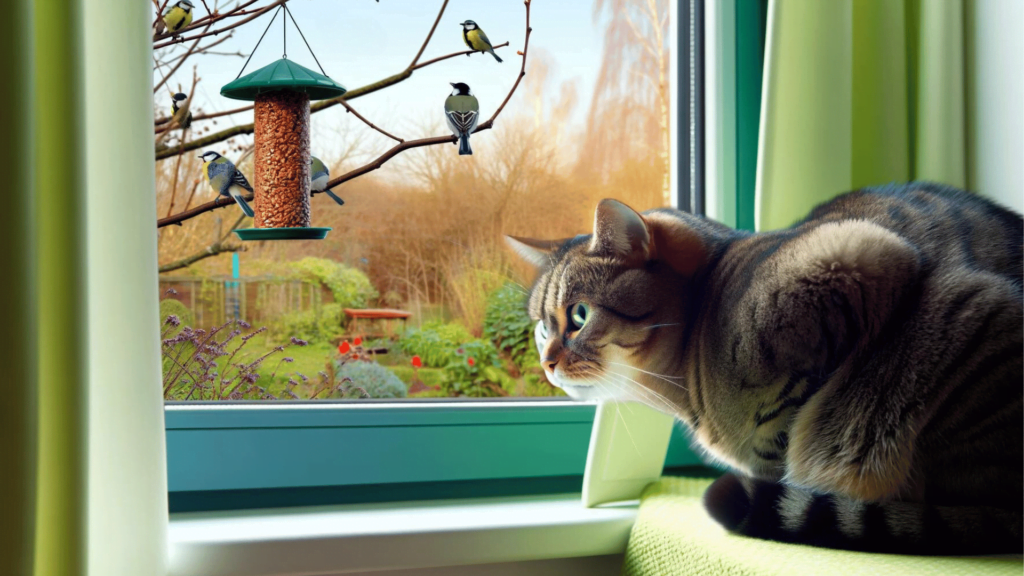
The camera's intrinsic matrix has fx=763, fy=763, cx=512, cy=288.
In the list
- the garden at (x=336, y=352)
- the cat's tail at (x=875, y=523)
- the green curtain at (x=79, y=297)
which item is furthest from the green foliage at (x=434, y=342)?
the cat's tail at (x=875, y=523)

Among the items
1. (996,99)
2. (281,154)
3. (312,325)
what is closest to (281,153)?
(281,154)

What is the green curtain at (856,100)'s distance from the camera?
3.57 feet

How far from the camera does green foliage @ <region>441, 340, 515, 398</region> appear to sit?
4.36 ft

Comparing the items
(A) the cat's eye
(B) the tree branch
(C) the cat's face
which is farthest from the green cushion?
(B) the tree branch

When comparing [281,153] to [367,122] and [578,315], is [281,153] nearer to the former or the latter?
[367,122]

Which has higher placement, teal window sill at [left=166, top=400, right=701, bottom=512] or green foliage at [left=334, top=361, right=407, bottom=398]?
green foliage at [left=334, top=361, right=407, bottom=398]

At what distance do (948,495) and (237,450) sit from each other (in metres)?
0.92

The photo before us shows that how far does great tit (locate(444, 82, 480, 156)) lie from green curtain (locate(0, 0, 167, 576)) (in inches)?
19.1

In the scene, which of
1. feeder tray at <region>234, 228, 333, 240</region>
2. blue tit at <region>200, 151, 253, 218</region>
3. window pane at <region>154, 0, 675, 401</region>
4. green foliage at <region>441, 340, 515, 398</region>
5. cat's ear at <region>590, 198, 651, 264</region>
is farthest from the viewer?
green foliage at <region>441, 340, 515, 398</region>

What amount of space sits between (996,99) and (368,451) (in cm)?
108

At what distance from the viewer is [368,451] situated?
3.85 ft

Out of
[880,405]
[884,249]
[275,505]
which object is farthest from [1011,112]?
[275,505]

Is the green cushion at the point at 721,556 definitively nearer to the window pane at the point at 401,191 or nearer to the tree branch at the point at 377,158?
the window pane at the point at 401,191

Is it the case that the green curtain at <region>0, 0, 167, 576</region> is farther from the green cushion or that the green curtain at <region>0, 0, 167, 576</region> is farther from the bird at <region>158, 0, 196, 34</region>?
the green cushion
